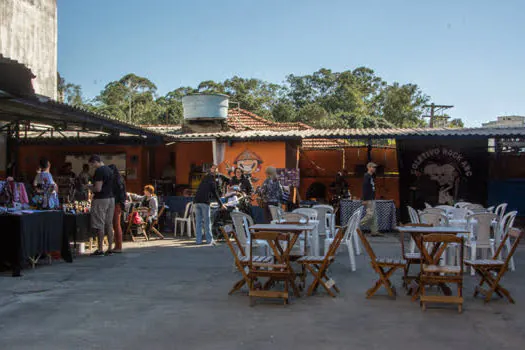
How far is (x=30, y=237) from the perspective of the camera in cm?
878

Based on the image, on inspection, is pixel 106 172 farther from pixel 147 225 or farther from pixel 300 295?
pixel 300 295

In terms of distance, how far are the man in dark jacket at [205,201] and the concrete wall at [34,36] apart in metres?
11.7

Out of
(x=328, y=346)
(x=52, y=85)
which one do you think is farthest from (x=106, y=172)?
(x=52, y=85)

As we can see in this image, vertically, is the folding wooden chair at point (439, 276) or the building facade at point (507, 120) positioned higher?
the building facade at point (507, 120)

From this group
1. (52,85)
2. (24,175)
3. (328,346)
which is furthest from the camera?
(52,85)

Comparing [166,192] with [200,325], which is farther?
[166,192]

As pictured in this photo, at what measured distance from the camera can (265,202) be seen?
1155 centimetres

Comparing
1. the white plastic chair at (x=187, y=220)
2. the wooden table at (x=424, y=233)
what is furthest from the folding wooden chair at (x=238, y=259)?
the white plastic chair at (x=187, y=220)

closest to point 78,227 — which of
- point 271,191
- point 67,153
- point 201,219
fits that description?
point 201,219

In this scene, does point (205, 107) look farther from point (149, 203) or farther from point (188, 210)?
point (149, 203)

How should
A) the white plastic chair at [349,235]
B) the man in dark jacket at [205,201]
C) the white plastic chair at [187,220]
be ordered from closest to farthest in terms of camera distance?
the white plastic chair at [349,235] → the man in dark jacket at [205,201] → the white plastic chair at [187,220]

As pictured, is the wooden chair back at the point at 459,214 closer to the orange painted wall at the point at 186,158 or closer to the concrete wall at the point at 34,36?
the orange painted wall at the point at 186,158

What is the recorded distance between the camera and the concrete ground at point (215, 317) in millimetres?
5191

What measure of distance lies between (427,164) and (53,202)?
1039 cm
